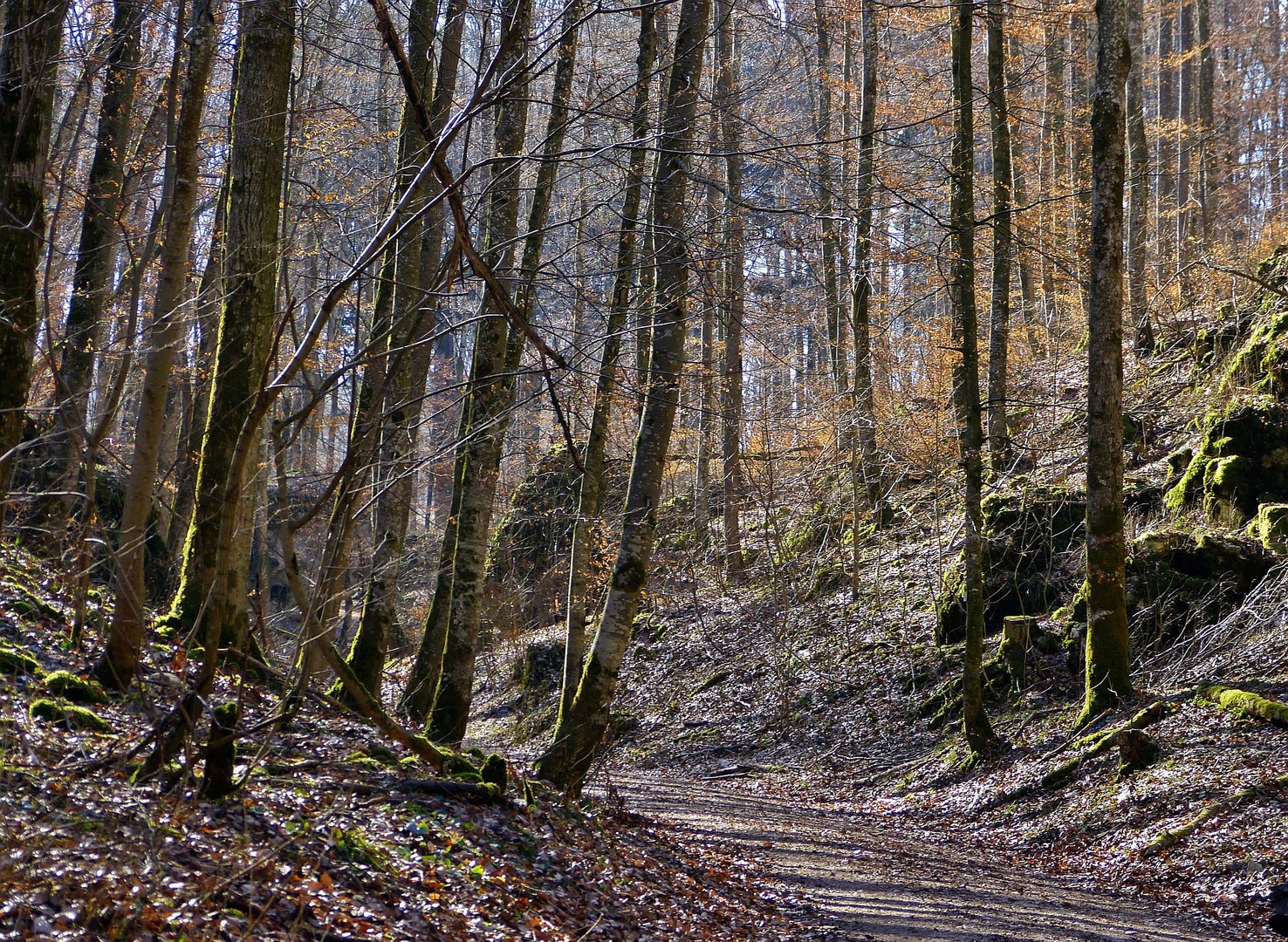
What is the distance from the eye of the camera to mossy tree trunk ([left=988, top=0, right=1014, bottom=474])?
1238 cm

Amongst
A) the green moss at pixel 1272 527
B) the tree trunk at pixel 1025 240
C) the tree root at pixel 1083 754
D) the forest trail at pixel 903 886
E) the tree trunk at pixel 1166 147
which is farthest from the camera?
the tree trunk at pixel 1166 147

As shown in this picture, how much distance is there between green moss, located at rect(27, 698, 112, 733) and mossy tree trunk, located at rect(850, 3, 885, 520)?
9.81 m

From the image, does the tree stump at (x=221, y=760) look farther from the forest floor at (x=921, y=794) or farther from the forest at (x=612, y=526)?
the forest floor at (x=921, y=794)

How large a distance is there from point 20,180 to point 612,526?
9.70m

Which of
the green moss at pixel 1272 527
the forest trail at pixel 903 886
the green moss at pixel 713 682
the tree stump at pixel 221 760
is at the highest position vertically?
the green moss at pixel 1272 527

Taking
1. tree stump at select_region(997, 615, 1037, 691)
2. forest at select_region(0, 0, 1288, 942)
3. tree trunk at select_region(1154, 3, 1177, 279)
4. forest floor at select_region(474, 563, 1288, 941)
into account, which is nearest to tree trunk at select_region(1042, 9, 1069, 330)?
forest at select_region(0, 0, 1288, 942)

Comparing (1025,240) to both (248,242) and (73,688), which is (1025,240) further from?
(73,688)

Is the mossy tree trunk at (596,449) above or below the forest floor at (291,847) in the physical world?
above

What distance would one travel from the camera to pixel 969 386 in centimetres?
1077

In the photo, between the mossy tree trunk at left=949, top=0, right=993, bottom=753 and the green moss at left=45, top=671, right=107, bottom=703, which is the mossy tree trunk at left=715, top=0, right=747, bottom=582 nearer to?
the mossy tree trunk at left=949, top=0, right=993, bottom=753

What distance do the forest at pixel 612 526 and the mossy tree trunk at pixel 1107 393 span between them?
0.05 metres

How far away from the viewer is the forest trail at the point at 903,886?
6352 mm

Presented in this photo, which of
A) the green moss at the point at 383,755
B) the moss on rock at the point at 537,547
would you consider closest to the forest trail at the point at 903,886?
the green moss at the point at 383,755

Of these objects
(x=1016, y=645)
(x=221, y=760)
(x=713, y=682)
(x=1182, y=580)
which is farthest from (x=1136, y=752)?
(x=713, y=682)
